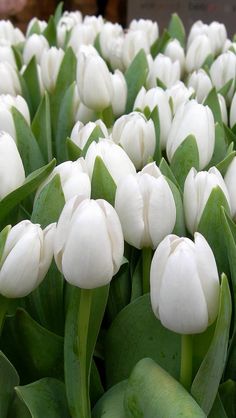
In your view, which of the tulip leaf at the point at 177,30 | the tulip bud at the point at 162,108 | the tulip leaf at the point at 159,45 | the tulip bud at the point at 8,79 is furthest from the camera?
the tulip leaf at the point at 177,30

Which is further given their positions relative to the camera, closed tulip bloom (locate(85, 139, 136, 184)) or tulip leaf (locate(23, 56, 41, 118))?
tulip leaf (locate(23, 56, 41, 118))

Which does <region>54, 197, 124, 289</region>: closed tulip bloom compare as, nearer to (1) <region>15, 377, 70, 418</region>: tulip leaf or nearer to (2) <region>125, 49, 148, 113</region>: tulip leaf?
(1) <region>15, 377, 70, 418</region>: tulip leaf

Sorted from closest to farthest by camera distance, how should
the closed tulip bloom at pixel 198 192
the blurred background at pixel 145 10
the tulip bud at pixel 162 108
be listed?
the closed tulip bloom at pixel 198 192
the tulip bud at pixel 162 108
the blurred background at pixel 145 10

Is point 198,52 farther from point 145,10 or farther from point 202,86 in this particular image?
point 145,10

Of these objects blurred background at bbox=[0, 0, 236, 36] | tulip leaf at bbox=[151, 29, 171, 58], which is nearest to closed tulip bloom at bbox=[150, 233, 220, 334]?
tulip leaf at bbox=[151, 29, 171, 58]

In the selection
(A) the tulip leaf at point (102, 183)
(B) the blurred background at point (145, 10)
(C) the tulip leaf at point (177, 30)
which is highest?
(A) the tulip leaf at point (102, 183)

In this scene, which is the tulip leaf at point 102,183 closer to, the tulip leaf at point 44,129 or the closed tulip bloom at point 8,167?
the closed tulip bloom at point 8,167

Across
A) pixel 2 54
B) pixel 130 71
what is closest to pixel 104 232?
pixel 130 71

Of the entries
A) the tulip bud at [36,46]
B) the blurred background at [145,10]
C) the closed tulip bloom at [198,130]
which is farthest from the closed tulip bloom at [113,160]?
the blurred background at [145,10]
